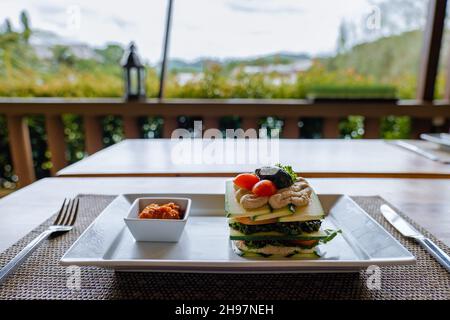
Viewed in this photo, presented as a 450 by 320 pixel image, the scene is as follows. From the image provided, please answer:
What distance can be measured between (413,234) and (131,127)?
218cm

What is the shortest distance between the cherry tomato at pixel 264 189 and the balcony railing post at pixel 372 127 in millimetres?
2116

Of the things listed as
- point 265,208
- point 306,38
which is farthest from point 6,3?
point 265,208

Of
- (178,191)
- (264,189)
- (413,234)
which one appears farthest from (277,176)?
(178,191)

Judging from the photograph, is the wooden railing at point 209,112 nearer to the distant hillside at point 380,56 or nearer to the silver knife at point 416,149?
the distant hillside at point 380,56

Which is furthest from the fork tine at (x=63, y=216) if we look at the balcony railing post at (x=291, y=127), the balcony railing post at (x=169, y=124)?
the balcony railing post at (x=291, y=127)

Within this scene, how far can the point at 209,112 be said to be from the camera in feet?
8.43

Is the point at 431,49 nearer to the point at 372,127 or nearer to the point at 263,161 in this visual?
the point at 372,127

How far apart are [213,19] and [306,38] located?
27.2 inches

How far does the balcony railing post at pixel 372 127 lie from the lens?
2617 millimetres

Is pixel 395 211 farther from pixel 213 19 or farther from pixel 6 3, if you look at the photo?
pixel 6 3

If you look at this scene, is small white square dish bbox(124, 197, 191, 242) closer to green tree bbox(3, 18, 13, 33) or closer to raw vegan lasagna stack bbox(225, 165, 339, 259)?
raw vegan lasagna stack bbox(225, 165, 339, 259)

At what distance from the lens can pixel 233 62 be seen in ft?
9.16

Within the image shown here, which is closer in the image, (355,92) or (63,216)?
(63,216)

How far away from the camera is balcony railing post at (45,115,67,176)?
8.71ft
